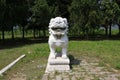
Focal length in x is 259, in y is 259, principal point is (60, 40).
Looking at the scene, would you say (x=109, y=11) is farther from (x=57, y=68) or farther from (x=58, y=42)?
(x=57, y=68)

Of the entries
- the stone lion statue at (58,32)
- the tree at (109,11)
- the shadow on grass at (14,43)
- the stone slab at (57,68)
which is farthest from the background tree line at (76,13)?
the stone slab at (57,68)

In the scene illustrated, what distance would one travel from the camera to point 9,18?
2223 cm

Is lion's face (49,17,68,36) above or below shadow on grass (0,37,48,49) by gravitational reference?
above

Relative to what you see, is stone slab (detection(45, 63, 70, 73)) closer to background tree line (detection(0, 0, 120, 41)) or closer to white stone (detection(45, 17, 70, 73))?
white stone (detection(45, 17, 70, 73))

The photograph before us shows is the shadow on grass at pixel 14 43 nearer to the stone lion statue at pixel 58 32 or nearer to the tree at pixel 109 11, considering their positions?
the tree at pixel 109 11

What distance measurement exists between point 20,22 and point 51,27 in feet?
58.2

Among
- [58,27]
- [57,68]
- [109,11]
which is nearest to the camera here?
A: [57,68]

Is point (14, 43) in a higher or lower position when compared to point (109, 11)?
lower

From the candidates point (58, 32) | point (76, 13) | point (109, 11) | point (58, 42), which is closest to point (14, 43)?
point (76, 13)

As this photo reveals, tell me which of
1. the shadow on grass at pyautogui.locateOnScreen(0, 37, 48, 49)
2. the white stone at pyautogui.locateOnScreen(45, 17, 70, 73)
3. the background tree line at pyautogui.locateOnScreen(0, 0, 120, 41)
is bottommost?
the shadow on grass at pyautogui.locateOnScreen(0, 37, 48, 49)

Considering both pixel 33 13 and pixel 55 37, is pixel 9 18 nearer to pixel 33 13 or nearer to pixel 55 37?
pixel 33 13

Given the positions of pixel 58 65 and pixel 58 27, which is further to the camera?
pixel 58 27

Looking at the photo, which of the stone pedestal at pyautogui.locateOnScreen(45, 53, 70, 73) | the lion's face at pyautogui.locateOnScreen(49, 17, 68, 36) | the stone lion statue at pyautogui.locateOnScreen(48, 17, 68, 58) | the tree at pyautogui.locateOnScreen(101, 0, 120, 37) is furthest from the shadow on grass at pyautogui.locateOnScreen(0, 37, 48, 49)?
the stone pedestal at pyautogui.locateOnScreen(45, 53, 70, 73)

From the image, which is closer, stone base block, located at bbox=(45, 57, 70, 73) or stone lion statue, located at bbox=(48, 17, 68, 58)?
stone base block, located at bbox=(45, 57, 70, 73)
